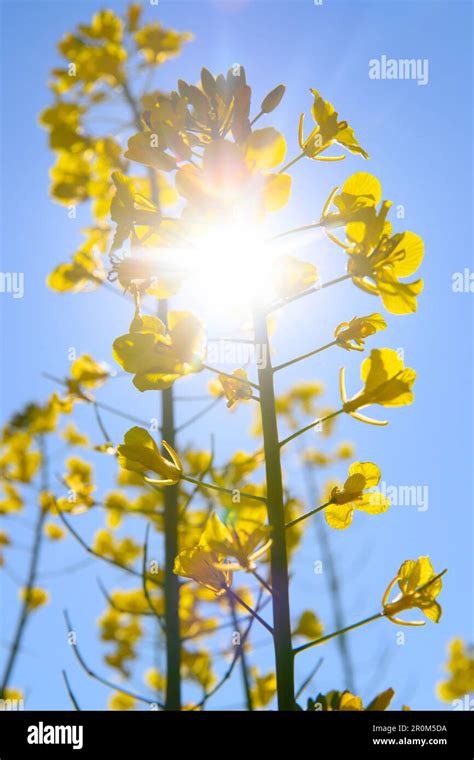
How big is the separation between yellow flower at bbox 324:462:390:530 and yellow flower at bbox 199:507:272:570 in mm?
271

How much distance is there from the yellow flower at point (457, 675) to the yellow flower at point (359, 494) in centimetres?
976

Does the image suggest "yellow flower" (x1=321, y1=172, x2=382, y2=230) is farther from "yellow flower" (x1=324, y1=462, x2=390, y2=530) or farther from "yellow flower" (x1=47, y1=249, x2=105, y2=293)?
"yellow flower" (x1=47, y1=249, x2=105, y2=293)

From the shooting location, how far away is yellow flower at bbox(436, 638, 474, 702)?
9914mm

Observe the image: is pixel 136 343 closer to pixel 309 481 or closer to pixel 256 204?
pixel 256 204

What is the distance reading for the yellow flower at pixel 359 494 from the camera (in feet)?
4.87

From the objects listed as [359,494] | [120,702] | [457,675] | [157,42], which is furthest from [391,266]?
[457,675]

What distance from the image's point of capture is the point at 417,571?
1481 millimetres

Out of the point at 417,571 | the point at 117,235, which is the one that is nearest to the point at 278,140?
the point at 117,235

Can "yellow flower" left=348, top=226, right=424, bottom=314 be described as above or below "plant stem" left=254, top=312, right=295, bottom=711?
above

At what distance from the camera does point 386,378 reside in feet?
4.87

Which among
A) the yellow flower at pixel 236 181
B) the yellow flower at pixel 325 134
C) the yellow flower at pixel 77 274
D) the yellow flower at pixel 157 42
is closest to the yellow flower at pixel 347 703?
the yellow flower at pixel 236 181

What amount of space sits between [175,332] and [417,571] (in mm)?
826

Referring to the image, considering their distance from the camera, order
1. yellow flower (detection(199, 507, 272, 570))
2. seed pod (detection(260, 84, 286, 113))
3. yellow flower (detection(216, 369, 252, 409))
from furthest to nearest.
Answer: seed pod (detection(260, 84, 286, 113)) → yellow flower (detection(216, 369, 252, 409)) → yellow flower (detection(199, 507, 272, 570))

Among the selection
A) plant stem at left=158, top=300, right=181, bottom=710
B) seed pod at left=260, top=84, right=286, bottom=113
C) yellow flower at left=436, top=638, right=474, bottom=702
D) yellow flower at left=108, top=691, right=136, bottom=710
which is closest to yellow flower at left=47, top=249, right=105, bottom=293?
plant stem at left=158, top=300, right=181, bottom=710
